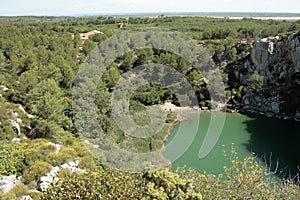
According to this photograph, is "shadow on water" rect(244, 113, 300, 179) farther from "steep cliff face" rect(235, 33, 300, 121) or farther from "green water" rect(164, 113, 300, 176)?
"steep cliff face" rect(235, 33, 300, 121)

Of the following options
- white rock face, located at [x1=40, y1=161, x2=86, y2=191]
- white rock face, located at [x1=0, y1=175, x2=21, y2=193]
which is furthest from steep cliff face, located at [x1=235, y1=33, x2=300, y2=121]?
white rock face, located at [x1=0, y1=175, x2=21, y2=193]

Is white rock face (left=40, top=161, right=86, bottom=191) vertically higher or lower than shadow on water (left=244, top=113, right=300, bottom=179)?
higher

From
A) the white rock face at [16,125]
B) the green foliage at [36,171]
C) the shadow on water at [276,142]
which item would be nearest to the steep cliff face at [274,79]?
the shadow on water at [276,142]

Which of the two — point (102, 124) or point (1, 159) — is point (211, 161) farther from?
point (1, 159)

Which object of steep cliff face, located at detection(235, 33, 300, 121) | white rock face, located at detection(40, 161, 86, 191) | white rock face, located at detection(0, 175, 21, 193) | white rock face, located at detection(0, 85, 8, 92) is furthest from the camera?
steep cliff face, located at detection(235, 33, 300, 121)

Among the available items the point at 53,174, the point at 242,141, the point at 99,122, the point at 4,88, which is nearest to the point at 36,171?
the point at 53,174

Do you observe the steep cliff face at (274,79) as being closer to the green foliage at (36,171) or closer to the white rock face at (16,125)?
the white rock face at (16,125)

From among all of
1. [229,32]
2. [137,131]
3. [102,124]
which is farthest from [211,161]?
[229,32]
